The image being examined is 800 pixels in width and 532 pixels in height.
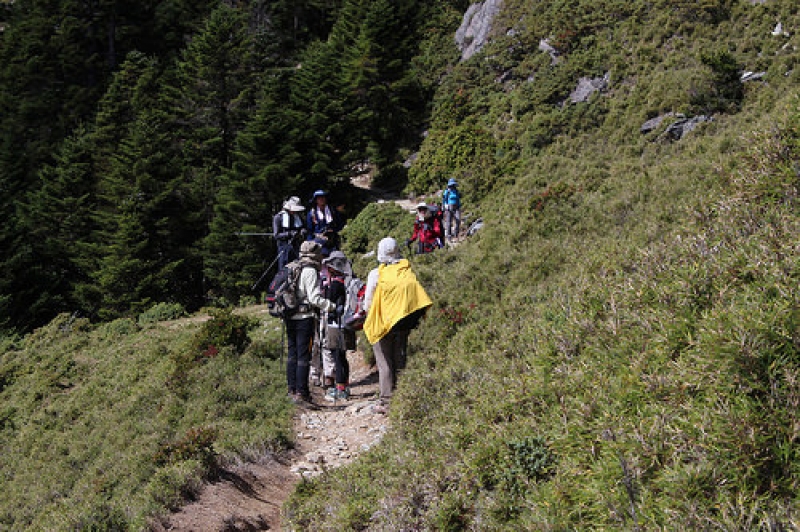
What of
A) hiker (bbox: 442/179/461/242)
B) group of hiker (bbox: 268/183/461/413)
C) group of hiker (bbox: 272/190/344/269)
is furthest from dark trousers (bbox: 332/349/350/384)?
hiker (bbox: 442/179/461/242)

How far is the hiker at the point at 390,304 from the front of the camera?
291 inches

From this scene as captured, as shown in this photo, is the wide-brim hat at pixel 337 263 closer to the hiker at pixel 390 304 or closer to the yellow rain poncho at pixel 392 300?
the hiker at pixel 390 304

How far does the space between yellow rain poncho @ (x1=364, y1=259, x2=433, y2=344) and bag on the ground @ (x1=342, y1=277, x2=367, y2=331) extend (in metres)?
0.76

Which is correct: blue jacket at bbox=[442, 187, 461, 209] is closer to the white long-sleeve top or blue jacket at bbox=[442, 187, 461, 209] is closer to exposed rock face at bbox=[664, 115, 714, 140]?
exposed rock face at bbox=[664, 115, 714, 140]

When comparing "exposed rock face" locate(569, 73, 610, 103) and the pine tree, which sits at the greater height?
"exposed rock face" locate(569, 73, 610, 103)

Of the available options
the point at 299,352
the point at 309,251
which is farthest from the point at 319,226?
the point at 299,352

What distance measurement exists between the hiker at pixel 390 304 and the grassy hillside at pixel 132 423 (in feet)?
5.53

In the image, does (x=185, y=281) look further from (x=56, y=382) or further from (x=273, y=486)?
(x=273, y=486)

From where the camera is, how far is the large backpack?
26.6 ft

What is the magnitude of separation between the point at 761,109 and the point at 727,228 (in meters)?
12.1

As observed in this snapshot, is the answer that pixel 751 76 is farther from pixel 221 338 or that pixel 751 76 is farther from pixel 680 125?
pixel 221 338

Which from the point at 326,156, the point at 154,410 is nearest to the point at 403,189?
the point at 326,156

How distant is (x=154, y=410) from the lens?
34.3 ft

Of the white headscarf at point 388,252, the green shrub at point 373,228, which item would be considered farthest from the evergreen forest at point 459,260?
the white headscarf at point 388,252
